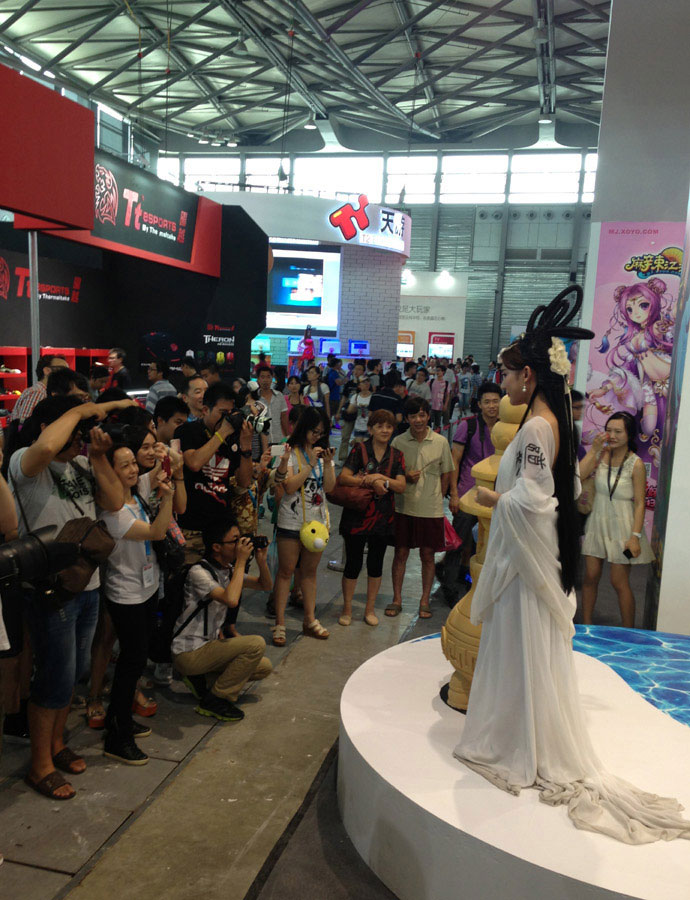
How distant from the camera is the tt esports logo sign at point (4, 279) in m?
8.52

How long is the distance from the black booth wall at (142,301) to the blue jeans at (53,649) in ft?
23.0

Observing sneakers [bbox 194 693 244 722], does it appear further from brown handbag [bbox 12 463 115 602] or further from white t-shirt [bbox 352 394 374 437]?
white t-shirt [bbox 352 394 374 437]

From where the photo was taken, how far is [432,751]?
264cm

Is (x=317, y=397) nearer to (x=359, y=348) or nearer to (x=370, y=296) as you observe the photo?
(x=359, y=348)

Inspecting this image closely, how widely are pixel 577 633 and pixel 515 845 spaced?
7.03 ft

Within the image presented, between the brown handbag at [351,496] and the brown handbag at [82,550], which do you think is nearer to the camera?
the brown handbag at [82,550]

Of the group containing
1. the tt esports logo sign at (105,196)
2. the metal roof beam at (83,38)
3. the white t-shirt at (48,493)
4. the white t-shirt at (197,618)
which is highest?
the metal roof beam at (83,38)

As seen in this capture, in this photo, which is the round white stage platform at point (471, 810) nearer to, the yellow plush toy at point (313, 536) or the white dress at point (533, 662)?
the white dress at point (533, 662)

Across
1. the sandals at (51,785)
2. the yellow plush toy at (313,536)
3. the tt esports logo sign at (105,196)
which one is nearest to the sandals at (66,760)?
the sandals at (51,785)

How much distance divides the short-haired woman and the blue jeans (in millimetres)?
2129

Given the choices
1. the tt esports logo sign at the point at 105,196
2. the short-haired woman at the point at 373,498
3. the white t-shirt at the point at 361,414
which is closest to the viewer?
the short-haired woman at the point at 373,498

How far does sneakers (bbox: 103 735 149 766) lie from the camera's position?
9.98ft

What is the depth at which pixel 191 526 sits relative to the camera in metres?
3.94

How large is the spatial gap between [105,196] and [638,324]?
613 cm
